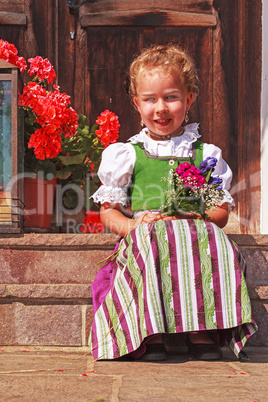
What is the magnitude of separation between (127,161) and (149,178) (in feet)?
0.44

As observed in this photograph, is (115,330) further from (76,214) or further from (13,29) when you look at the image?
(13,29)

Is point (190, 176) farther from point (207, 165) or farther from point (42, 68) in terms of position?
point (42, 68)

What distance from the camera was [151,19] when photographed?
14.4 feet

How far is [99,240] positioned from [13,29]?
2.30m

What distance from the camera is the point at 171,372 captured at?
2.05 meters

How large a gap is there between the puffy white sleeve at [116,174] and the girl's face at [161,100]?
0.19 meters

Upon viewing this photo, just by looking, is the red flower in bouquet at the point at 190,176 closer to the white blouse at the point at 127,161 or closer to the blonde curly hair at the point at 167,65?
the white blouse at the point at 127,161

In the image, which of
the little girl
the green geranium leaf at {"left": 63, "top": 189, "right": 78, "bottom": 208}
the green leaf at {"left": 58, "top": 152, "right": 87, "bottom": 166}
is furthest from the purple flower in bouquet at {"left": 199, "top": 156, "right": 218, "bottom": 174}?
the green geranium leaf at {"left": 63, "top": 189, "right": 78, "bottom": 208}

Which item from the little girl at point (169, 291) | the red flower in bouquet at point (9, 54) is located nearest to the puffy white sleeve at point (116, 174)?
the little girl at point (169, 291)

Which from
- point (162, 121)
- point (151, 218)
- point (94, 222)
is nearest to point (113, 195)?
point (151, 218)

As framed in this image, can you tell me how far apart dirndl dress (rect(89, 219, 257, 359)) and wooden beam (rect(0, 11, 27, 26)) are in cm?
260

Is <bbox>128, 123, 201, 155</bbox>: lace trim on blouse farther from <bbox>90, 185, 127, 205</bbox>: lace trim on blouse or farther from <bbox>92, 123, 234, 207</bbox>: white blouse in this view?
<bbox>90, 185, 127, 205</bbox>: lace trim on blouse

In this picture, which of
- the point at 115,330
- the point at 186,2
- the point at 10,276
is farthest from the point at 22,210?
the point at 186,2

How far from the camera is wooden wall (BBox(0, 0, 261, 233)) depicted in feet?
14.4
